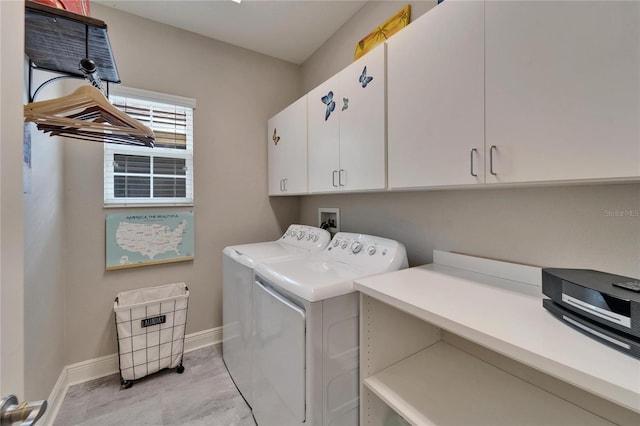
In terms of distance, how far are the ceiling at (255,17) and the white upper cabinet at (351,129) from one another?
2.50 ft

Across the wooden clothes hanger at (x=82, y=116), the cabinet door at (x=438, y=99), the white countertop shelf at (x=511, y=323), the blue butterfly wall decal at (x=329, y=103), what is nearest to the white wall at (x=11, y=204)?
the wooden clothes hanger at (x=82, y=116)

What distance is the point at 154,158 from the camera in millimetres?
2178

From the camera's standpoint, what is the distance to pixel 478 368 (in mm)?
1211

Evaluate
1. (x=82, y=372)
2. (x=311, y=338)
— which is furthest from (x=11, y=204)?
(x=82, y=372)

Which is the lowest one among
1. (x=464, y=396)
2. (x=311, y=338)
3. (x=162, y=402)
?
(x=162, y=402)

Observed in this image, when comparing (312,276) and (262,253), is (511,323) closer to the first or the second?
(312,276)

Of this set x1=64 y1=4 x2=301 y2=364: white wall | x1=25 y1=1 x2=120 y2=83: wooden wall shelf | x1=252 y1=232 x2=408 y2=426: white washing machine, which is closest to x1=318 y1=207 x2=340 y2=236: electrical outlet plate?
x1=64 y1=4 x2=301 y2=364: white wall

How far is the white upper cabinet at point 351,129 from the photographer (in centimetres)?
139

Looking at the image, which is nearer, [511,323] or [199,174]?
[511,323]

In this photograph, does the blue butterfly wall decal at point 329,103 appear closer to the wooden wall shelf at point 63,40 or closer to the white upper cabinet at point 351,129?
the white upper cabinet at point 351,129

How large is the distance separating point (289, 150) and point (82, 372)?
7.79ft

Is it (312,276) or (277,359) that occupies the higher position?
(312,276)

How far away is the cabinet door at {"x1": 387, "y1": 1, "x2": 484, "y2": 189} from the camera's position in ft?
3.25

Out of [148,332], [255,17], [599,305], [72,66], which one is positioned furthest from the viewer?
[255,17]
